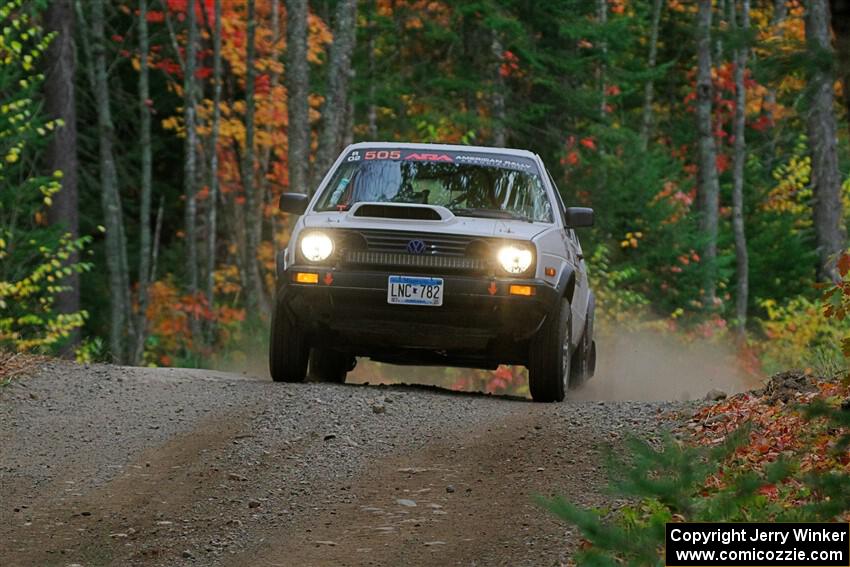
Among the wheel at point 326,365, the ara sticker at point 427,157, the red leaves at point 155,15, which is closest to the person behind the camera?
the ara sticker at point 427,157

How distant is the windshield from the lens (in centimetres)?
1260

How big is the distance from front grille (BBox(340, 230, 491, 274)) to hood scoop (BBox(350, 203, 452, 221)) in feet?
0.89

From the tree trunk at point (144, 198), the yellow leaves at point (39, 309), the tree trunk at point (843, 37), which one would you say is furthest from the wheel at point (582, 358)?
the tree trunk at point (144, 198)

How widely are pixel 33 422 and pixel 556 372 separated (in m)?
3.97

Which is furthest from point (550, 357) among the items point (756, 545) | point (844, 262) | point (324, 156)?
point (324, 156)

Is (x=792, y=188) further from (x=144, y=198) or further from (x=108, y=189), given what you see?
(x=108, y=189)

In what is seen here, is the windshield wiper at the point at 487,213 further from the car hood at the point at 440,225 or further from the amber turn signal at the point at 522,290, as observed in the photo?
the amber turn signal at the point at 522,290

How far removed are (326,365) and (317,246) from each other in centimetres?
193

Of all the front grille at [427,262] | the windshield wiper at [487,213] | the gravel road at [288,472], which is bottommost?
the gravel road at [288,472]

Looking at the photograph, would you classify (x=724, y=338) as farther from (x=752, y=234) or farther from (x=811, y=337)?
(x=752, y=234)

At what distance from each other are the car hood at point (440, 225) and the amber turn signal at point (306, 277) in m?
0.39

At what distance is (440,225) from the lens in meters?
11.7

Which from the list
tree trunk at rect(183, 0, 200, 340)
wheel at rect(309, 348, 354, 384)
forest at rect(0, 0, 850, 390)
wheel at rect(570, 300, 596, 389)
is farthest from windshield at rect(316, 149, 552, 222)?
tree trunk at rect(183, 0, 200, 340)

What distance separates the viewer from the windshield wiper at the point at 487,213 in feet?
40.4
